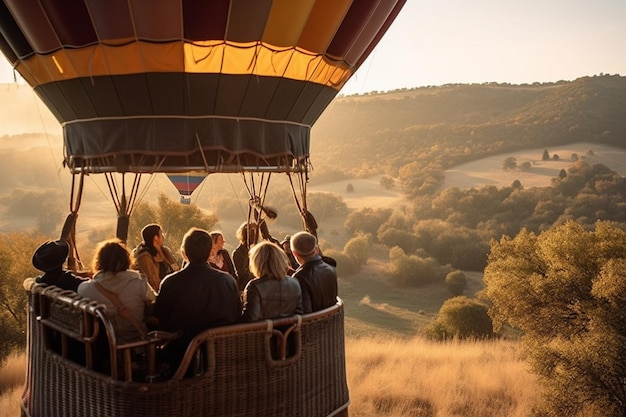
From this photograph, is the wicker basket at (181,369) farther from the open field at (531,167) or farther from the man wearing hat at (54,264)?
the open field at (531,167)

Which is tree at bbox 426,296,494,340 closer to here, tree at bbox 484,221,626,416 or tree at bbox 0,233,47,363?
tree at bbox 484,221,626,416

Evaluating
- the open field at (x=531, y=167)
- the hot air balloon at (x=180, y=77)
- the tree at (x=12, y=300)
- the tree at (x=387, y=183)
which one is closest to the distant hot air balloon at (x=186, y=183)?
the hot air balloon at (x=180, y=77)

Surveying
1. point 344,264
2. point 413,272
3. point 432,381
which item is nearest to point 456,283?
point 413,272

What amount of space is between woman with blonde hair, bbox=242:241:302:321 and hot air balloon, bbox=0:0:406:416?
0.78 metres

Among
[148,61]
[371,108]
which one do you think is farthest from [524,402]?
[371,108]

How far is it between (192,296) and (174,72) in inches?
92.5

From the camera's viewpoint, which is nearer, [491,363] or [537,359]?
[537,359]

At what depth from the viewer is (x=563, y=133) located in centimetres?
7731

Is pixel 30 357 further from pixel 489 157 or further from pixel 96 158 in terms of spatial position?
pixel 489 157

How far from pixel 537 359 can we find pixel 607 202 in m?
46.3

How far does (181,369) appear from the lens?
386cm

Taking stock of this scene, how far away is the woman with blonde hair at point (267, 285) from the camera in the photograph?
13.6 feet

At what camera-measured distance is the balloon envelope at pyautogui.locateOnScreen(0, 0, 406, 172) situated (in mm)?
5426

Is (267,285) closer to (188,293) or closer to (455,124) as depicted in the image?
(188,293)
